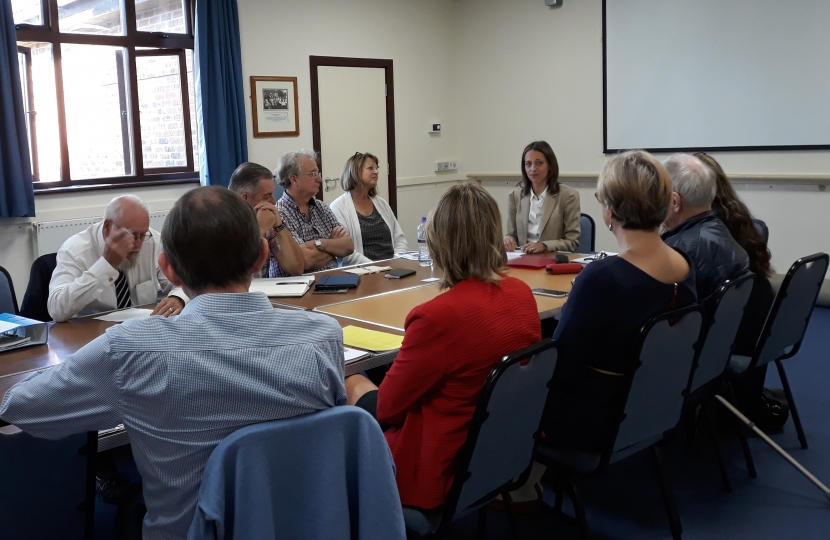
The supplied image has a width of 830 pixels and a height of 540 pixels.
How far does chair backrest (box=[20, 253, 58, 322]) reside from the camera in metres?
2.96

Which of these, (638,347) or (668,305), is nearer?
(638,347)

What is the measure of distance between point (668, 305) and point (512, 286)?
0.57 meters

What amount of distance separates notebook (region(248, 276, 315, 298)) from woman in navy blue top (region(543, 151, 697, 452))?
1.33m

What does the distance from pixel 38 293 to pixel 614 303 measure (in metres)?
2.23

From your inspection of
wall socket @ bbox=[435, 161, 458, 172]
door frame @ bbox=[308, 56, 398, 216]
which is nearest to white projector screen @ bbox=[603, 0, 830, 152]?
wall socket @ bbox=[435, 161, 458, 172]

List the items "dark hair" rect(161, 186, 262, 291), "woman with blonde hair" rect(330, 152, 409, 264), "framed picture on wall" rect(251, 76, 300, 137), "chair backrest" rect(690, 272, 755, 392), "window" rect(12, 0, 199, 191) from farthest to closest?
"framed picture on wall" rect(251, 76, 300, 137) → "window" rect(12, 0, 199, 191) → "woman with blonde hair" rect(330, 152, 409, 264) → "chair backrest" rect(690, 272, 755, 392) → "dark hair" rect(161, 186, 262, 291)

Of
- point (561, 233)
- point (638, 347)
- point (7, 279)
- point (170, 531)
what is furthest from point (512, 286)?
point (561, 233)

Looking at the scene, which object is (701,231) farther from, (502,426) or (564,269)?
(502,426)

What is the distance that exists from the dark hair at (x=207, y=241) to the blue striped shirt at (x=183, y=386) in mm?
72

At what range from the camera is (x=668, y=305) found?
7.32ft

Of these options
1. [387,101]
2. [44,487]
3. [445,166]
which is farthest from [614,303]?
[445,166]

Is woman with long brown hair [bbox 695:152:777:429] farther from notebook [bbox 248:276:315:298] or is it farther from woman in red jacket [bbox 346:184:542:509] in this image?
notebook [bbox 248:276:315:298]

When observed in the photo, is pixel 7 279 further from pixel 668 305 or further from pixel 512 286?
pixel 668 305

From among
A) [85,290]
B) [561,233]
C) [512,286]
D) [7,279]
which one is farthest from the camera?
[561,233]
